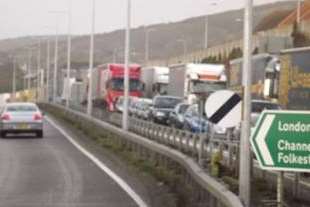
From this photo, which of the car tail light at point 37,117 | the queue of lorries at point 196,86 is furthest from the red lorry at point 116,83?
the car tail light at point 37,117

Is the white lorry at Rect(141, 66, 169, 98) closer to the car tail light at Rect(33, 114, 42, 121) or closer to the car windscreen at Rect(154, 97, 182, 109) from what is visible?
the car windscreen at Rect(154, 97, 182, 109)

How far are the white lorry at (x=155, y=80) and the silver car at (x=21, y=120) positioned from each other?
85.0 feet

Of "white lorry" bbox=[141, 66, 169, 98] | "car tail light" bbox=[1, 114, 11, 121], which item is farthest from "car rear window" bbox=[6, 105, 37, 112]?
"white lorry" bbox=[141, 66, 169, 98]

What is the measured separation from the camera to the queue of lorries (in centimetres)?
2081

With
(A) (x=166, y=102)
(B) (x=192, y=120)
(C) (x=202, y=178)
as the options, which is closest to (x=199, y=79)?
(A) (x=166, y=102)

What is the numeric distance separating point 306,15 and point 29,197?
335 ft

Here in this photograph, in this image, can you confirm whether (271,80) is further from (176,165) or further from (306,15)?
(306,15)

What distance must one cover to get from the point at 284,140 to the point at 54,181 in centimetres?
981

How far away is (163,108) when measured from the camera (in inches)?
2077

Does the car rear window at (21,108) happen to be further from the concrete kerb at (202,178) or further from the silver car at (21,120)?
the concrete kerb at (202,178)

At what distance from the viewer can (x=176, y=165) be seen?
18094 mm

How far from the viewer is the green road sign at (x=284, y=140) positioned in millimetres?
10555

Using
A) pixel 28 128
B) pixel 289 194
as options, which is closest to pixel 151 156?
pixel 289 194

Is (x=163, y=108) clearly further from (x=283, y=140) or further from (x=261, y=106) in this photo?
(x=283, y=140)
